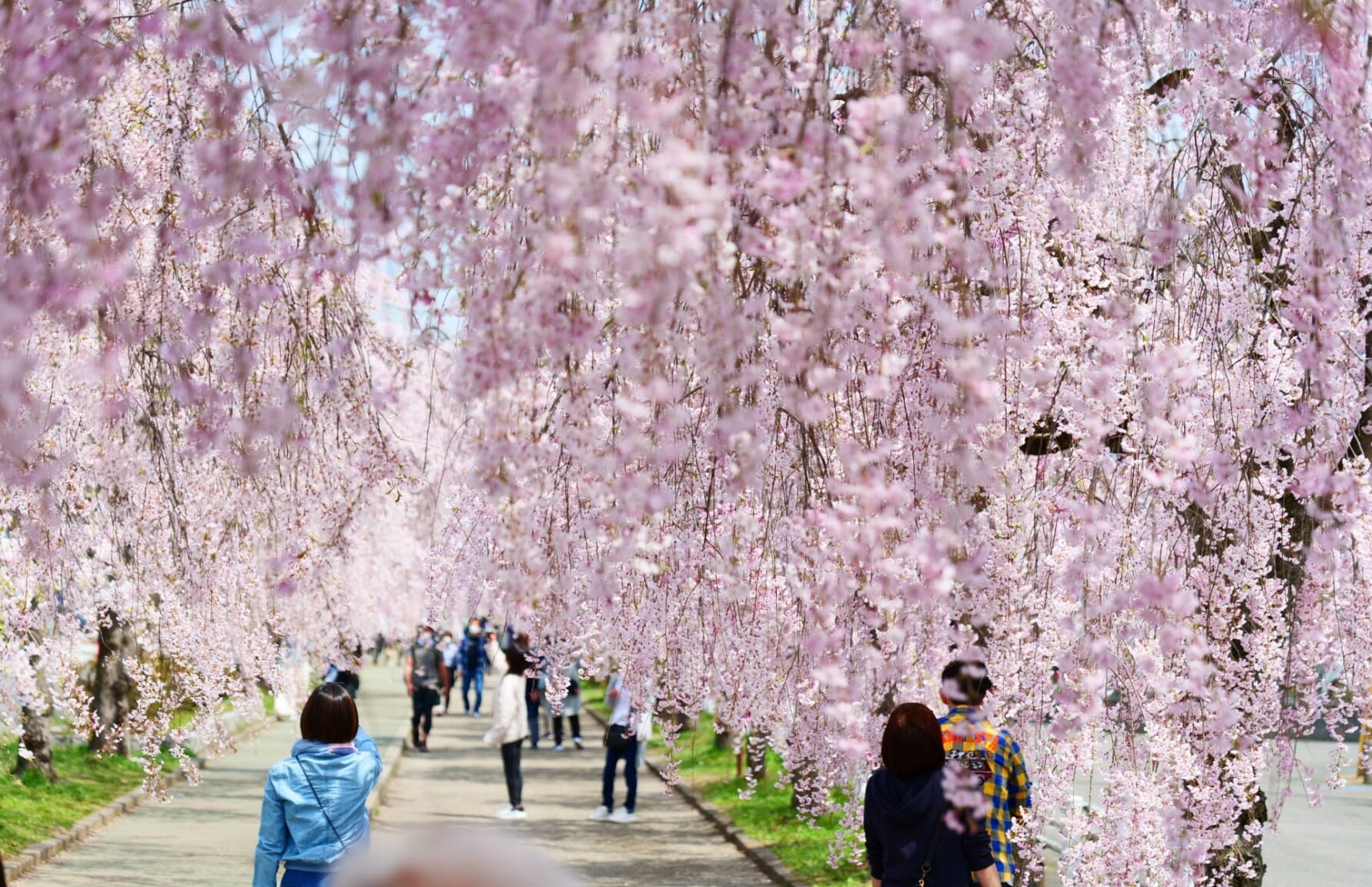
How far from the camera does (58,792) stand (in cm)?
1650

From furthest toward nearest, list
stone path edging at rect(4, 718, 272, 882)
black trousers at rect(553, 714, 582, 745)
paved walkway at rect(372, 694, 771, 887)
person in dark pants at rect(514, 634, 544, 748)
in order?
black trousers at rect(553, 714, 582, 745) < paved walkway at rect(372, 694, 771, 887) < person in dark pants at rect(514, 634, 544, 748) < stone path edging at rect(4, 718, 272, 882)

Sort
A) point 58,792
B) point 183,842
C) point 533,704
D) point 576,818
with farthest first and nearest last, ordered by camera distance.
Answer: point 533,704 < point 576,818 < point 58,792 < point 183,842

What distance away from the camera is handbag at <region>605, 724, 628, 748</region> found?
17109mm

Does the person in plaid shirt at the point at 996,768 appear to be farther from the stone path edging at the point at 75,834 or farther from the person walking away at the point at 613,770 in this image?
the person walking away at the point at 613,770

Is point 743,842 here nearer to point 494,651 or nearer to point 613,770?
point 613,770

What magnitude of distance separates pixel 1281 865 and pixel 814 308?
1361 cm

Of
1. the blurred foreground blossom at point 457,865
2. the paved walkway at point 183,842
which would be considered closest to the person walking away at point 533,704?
the paved walkway at point 183,842

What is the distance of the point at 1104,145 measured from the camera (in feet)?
23.5

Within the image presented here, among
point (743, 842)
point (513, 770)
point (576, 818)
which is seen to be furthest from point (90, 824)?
point (743, 842)

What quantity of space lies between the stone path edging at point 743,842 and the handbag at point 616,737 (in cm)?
58

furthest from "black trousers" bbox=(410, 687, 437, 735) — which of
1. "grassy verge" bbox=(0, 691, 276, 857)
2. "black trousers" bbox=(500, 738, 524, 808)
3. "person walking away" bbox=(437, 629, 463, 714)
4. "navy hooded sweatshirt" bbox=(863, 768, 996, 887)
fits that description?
"navy hooded sweatshirt" bbox=(863, 768, 996, 887)

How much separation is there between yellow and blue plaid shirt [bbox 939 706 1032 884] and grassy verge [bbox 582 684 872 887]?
2.35 meters

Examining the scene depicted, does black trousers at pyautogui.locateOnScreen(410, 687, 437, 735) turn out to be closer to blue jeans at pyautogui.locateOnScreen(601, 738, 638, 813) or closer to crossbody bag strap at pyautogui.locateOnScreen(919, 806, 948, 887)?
blue jeans at pyautogui.locateOnScreen(601, 738, 638, 813)

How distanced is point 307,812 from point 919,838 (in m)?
2.67
